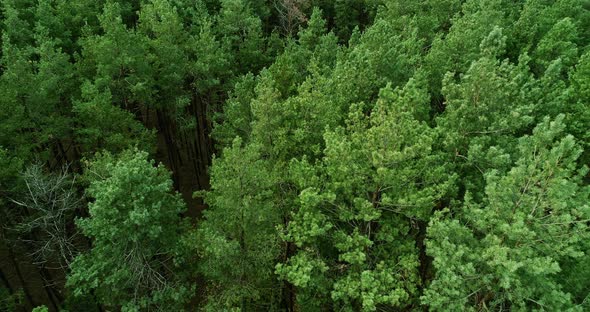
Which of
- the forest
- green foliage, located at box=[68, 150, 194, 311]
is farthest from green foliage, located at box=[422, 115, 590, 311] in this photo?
green foliage, located at box=[68, 150, 194, 311]

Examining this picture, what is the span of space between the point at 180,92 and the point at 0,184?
37.4ft

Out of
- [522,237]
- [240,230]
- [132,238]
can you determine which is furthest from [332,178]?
[132,238]

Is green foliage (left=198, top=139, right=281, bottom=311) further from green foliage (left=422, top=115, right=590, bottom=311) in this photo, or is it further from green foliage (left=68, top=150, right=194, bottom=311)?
green foliage (left=422, top=115, right=590, bottom=311)

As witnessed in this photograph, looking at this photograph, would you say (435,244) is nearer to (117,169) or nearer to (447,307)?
(447,307)

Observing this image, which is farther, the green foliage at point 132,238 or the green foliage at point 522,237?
the green foliage at point 132,238

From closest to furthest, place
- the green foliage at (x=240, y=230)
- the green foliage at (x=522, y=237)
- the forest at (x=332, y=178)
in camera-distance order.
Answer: the green foliage at (x=522, y=237)
the forest at (x=332, y=178)
the green foliage at (x=240, y=230)

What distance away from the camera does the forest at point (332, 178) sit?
41.8 ft

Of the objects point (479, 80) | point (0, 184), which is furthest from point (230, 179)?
point (0, 184)

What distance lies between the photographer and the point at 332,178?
1470 cm

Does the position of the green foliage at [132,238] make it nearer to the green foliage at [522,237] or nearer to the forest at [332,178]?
the forest at [332,178]

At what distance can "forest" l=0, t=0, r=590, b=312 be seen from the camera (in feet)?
41.8

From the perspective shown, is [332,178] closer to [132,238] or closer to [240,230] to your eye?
[240,230]

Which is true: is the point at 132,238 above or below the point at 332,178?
below

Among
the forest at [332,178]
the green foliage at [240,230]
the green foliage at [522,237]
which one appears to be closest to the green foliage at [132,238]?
the forest at [332,178]
